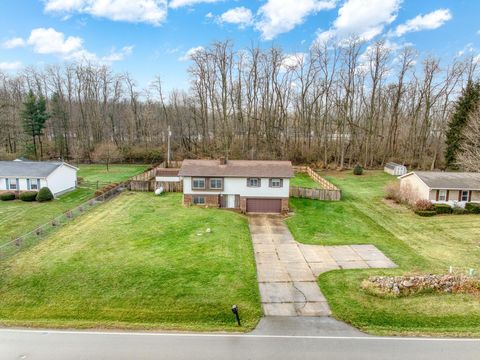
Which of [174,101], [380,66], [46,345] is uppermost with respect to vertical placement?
[380,66]

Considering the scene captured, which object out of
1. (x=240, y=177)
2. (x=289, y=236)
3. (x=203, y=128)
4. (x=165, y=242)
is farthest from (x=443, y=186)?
(x=203, y=128)

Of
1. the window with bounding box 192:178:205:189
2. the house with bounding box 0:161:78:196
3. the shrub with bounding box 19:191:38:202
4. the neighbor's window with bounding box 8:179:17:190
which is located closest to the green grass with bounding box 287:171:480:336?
the window with bounding box 192:178:205:189

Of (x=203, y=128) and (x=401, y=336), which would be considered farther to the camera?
(x=203, y=128)

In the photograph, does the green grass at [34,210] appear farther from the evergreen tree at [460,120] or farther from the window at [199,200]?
the evergreen tree at [460,120]

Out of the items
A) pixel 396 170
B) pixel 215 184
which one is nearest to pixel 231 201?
pixel 215 184

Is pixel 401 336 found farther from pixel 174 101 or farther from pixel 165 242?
pixel 174 101

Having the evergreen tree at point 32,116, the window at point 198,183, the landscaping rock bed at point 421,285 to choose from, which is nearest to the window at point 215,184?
the window at point 198,183
